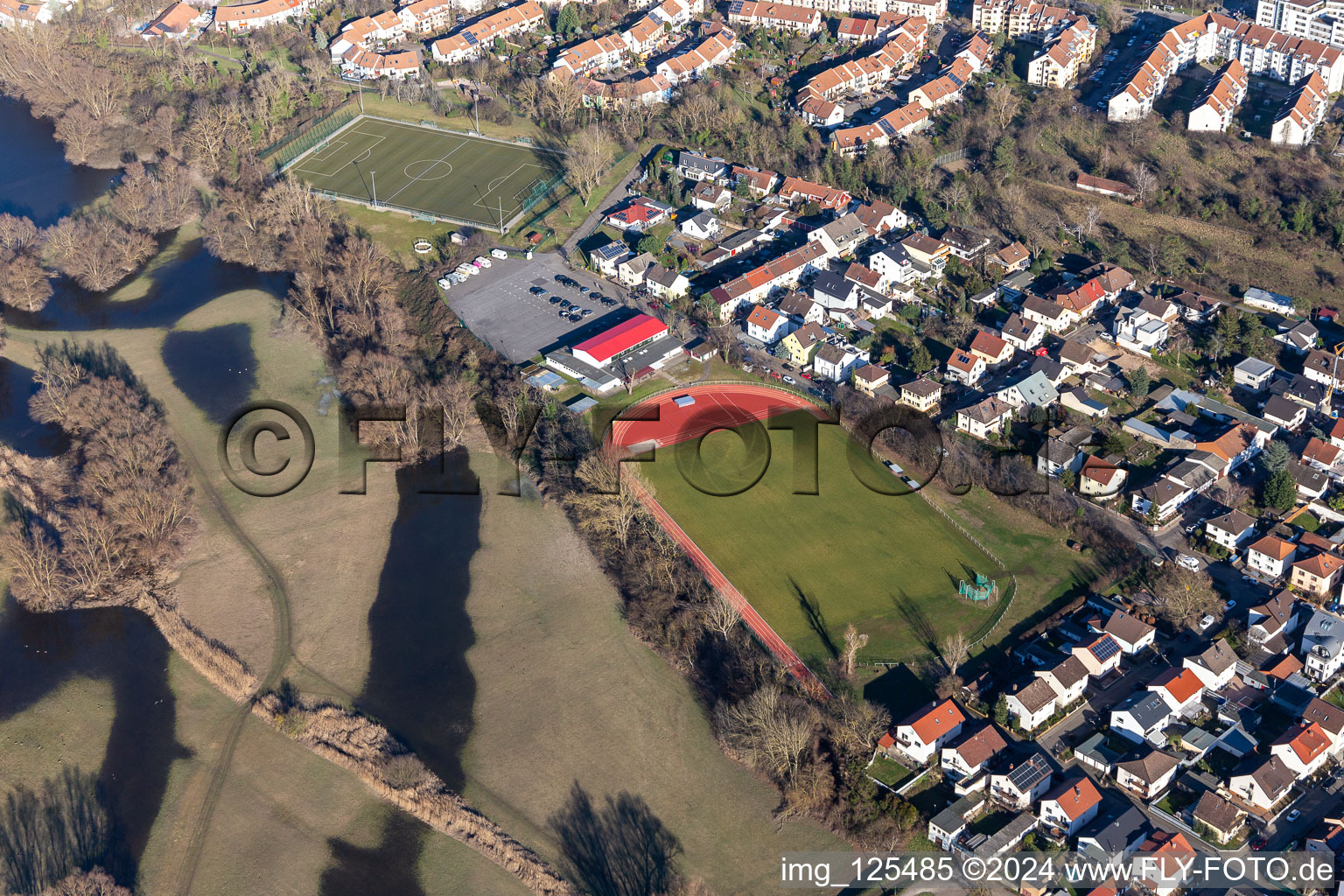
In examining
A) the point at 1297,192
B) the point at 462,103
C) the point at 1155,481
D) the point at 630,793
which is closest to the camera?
the point at 630,793

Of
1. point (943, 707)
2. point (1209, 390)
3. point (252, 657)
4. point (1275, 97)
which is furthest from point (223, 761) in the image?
point (1275, 97)

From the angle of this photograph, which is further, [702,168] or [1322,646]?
[702,168]

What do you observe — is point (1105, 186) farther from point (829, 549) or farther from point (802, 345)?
point (829, 549)

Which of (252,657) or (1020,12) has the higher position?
(1020,12)

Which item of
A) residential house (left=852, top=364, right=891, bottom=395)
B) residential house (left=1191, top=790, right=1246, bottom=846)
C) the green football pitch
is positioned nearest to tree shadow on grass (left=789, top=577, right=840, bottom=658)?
residential house (left=1191, top=790, right=1246, bottom=846)

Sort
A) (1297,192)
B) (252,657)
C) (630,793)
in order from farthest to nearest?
1. (1297,192)
2. (252,657)
3. (630,793)

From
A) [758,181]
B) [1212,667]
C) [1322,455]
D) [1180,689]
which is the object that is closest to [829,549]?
[1180,689]

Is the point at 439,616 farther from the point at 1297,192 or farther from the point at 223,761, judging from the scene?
the point at 1297,192

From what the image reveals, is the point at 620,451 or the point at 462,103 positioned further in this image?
the point at 462,103
